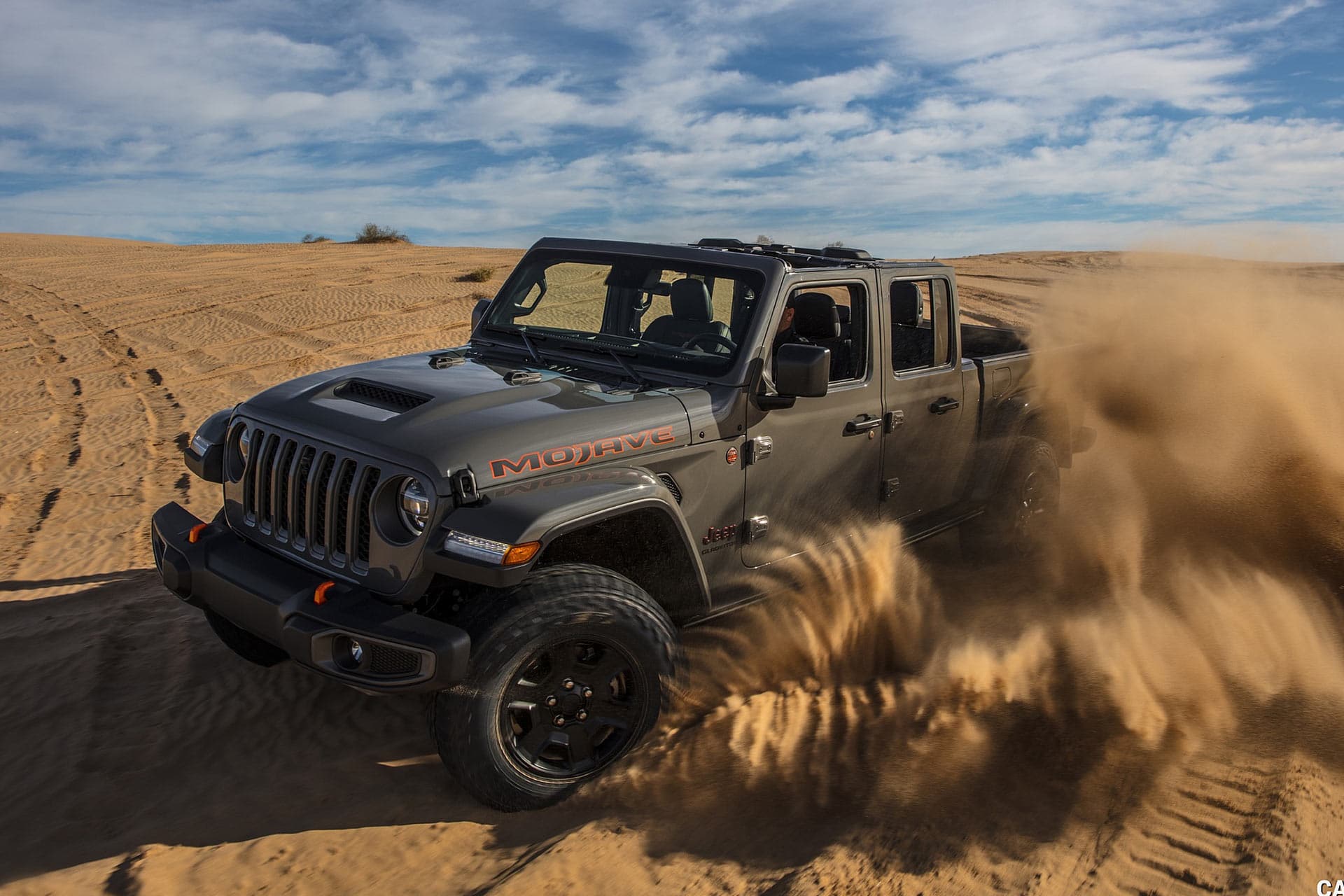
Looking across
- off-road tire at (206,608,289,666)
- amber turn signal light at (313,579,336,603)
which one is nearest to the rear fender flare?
amber turn signal light at (313,579,336,603)

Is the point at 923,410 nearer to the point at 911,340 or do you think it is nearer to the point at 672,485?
the point at 911,340

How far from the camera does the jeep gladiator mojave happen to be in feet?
10.3

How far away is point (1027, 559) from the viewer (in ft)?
19.4

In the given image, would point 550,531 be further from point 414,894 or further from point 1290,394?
point 1290,394

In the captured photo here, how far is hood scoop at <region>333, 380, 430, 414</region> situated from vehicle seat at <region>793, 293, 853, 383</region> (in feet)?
5.70

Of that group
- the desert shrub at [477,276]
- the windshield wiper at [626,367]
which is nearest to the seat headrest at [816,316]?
the windshield wiper at [626,367]

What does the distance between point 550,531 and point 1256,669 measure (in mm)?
3493

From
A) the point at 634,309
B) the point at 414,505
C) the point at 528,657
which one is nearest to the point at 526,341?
the point at 634,309

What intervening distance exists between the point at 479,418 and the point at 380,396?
0.56m

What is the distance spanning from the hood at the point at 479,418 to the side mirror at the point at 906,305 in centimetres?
172

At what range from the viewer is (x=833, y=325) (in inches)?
171

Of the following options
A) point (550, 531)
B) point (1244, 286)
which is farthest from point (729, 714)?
point (1244, 286)

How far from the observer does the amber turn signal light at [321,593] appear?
10.4ft

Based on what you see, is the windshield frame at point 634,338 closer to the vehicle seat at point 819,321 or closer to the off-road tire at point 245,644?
the vehicle seat at point 819,321
